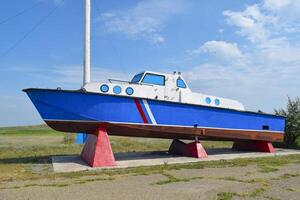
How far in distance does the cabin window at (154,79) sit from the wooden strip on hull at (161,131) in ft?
5.80

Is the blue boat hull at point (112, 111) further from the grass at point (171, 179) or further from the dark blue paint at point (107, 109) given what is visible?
the grass at point (171, 179)

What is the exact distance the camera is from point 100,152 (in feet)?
41.4

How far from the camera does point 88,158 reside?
43.2 feet

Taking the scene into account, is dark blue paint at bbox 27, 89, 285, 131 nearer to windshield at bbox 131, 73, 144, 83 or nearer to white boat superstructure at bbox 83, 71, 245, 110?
white boat superstructure at bbox 83, 71, 245, 110

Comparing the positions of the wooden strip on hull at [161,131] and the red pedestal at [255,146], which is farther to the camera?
the red pedestal at [255,146]

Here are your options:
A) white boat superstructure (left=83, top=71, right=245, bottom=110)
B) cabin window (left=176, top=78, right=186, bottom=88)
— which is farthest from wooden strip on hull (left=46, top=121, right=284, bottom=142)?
cabin window (left=176, top=78, right=186, bottom=88)

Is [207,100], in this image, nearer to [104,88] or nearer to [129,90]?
[129,90]

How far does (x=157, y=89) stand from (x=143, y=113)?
4.49 feet

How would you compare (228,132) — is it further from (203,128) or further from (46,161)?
(46,161)

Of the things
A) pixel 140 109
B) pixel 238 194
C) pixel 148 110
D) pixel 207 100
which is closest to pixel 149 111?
pixel 148 110

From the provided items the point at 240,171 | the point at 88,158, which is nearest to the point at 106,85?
the point at 88,158

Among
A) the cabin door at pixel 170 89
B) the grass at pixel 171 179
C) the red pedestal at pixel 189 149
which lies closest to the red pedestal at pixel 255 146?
the red pedestal at pixel 189 149

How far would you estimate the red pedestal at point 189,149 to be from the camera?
15157 millimetres

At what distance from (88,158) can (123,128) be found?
62.8 inches
